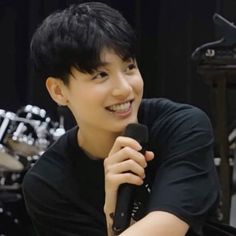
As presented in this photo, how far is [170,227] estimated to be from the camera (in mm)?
1293

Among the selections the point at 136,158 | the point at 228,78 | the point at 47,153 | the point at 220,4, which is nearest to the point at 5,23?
the point at 220,4

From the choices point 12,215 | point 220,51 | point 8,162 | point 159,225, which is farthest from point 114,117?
point 12,215

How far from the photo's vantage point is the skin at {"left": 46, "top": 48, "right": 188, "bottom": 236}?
49.7 inches

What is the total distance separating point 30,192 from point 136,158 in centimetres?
Result: 37

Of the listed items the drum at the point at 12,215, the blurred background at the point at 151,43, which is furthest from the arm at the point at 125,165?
the blurred background at the point at 151,43

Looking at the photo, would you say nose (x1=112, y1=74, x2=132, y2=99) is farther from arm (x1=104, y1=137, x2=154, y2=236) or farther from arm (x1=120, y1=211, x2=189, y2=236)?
arm (x1=120, y1=211, x2=189, y2=236)

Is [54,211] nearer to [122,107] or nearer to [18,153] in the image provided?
[122,107]

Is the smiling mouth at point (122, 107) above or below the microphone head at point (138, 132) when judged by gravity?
above

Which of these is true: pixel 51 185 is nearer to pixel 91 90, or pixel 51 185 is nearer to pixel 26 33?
pixel 91 90

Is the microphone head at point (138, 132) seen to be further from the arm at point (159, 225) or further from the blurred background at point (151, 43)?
the blurred background at point (151, 43)

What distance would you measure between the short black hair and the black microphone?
168 mm

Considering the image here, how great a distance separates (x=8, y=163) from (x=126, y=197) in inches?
84.5

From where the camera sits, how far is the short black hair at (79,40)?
138 centimetres

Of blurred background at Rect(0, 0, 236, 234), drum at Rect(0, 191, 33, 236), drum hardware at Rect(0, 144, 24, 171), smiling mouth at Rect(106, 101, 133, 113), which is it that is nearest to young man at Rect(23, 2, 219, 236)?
smiling mouth at Rect(106, 101, 133, 113)
